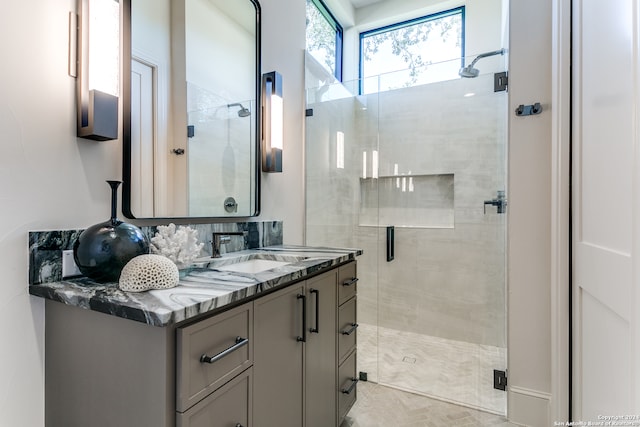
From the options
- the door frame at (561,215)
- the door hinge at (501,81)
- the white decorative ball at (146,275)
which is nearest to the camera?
the white decorative ball at (146,275)

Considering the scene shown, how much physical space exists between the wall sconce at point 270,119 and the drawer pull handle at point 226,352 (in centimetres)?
121

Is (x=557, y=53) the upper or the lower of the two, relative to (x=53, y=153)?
upper

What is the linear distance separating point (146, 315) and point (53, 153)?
0.68 metres

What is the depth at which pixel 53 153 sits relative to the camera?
1008 millimetres

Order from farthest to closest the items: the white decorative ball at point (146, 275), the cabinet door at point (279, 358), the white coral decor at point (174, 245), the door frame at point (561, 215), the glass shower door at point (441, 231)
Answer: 1. the glass shower door at point (441, 231)
2. the door frame at point (561, 215)
3. the white coral decor at point (174, 245)
4. the cabinet door at point (279, 358)
5. the white decorative ball at point (146, 275)

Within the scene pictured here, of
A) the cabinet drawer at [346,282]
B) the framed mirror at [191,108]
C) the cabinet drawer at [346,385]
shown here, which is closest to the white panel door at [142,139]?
the framed mirror at [191,108]

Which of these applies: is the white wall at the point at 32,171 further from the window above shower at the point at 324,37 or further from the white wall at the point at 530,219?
the window above shower at the point at 324,37

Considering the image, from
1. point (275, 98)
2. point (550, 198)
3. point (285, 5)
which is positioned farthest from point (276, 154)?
point (550, 198)

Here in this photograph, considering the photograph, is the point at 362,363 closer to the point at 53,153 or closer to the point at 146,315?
the point at 146,315

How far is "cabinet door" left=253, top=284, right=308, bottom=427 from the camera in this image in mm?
998

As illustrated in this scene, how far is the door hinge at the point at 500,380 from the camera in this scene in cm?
189

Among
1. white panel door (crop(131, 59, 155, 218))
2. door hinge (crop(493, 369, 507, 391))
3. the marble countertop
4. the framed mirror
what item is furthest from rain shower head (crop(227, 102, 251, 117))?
door hinge (crop(493, 369, 507, 391))

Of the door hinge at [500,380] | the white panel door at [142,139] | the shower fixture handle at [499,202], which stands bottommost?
the door hinge at [500,380]

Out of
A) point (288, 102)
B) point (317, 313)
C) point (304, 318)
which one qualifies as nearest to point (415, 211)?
point (288, 102)
